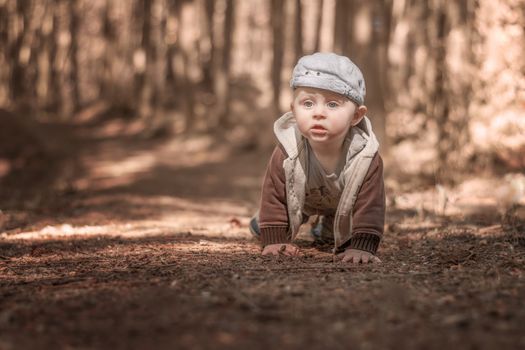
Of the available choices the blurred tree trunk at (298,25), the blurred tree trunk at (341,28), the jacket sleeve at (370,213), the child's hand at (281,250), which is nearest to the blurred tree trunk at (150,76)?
the blurred tree trunk at (298,25)

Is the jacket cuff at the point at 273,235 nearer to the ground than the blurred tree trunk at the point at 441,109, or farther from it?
nearer to the ground

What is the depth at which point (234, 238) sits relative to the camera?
17.1 feet

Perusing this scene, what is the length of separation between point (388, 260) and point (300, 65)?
1.38m

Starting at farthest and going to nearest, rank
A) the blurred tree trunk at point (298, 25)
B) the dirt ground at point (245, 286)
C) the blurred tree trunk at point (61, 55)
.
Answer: the blurred tree trunk at point (61, 55), the blurred tree trunk at point (298, 25), the dirt ground at point (245, 286)

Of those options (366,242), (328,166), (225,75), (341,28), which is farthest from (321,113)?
(225,75)

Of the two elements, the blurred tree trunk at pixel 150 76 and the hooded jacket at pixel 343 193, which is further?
the blurred tree trunk at pixel 150 76

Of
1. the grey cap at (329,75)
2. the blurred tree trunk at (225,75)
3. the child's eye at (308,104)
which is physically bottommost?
the child's eye at (308,104)

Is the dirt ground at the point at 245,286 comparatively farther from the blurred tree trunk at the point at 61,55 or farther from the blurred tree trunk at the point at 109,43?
the blurred tree trunk at the point at 61,55

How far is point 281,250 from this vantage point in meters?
4.31

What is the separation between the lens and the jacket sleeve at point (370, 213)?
13.7ft

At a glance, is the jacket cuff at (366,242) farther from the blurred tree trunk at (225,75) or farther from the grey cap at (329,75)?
the blurred tree trunk at (225,75)

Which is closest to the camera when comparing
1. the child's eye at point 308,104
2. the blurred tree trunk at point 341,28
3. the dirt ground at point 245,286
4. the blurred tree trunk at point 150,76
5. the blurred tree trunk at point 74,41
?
the dirt ground at point 245,286

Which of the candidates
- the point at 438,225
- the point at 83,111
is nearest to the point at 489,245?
the point at 438,225

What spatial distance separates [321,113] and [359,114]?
35 cm
